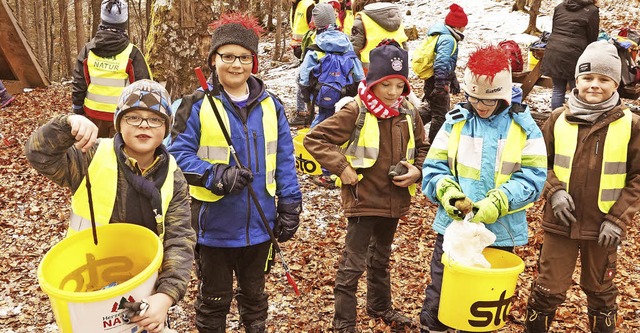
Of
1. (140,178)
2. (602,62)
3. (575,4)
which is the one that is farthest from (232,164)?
(575,4)

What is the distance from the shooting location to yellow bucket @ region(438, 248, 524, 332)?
10.2ft

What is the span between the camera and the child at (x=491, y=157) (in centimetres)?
339

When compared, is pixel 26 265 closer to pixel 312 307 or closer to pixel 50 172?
pixel 312 307

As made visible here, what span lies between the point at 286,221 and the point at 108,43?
3997 millimetres

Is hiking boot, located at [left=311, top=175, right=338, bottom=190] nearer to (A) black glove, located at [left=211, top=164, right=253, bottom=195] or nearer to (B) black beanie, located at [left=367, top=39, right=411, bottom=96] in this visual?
(B) black beanie, located at [left=367, top=39, right=411, bottom=96]

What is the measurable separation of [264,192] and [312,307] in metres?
1.78

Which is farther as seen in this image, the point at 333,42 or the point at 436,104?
the point at 436,104

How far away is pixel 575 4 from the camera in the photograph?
27.3ft

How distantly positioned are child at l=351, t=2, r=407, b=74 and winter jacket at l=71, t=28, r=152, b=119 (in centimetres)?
323

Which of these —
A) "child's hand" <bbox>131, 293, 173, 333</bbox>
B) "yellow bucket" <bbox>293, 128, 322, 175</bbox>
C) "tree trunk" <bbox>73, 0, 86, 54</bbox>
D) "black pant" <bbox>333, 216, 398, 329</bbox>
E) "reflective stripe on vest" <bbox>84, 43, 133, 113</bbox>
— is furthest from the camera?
"tree trunk" <bbox>73, 0, 86, 54</bbox>

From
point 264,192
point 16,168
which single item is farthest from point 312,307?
point 16,168

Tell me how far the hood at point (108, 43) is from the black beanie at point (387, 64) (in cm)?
383

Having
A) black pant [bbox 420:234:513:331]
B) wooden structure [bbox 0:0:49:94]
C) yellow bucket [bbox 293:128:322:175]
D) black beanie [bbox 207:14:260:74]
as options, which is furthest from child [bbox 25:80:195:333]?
wooden structure [bbox 0:0:49:94]

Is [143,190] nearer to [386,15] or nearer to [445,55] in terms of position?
[445,55]
